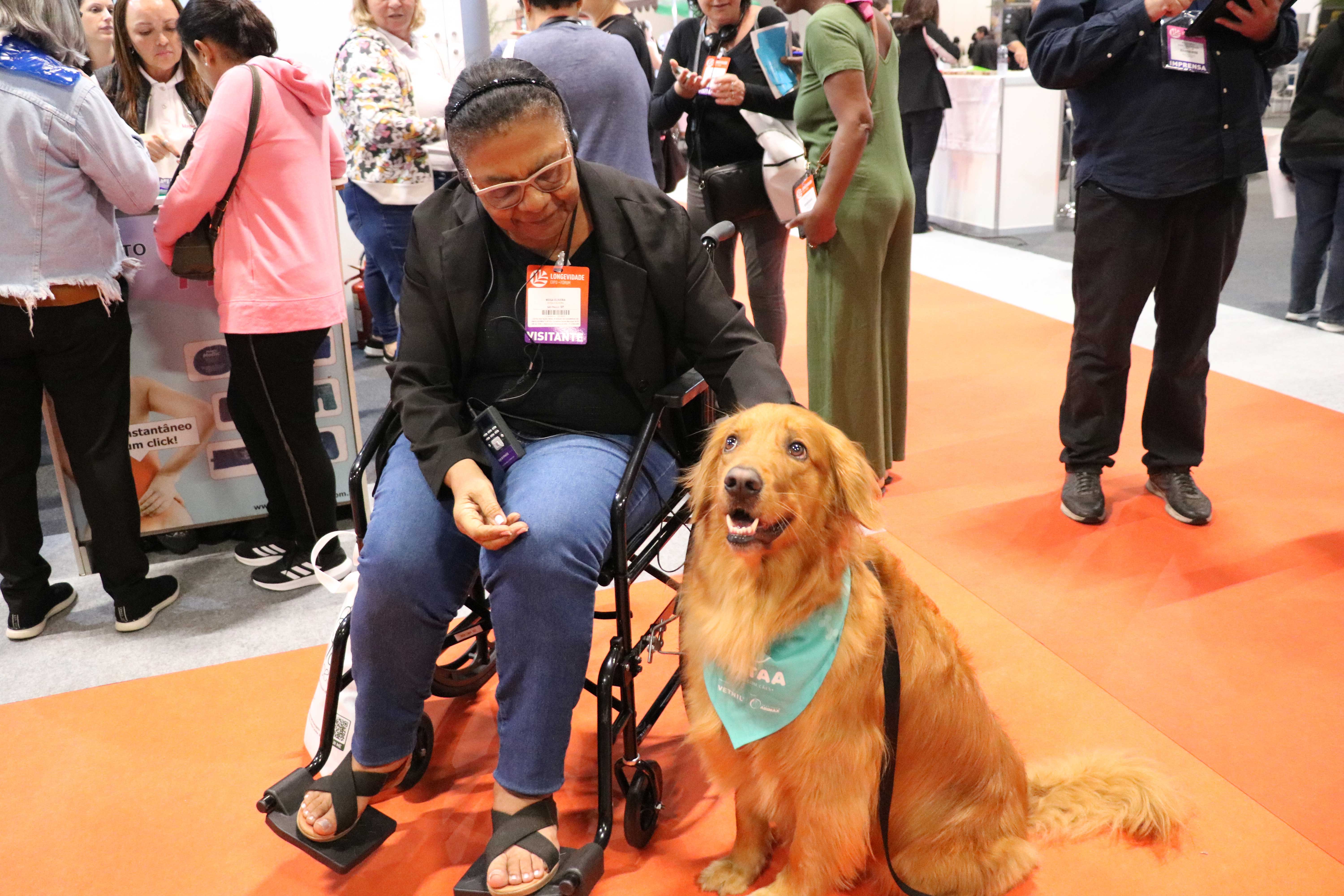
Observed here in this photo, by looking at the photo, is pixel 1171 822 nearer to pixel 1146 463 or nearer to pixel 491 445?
pixel 491 445

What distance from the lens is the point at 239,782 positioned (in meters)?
2.16

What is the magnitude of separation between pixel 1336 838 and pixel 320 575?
2076 millimetres

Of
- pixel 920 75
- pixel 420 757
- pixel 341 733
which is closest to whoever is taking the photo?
pixel 341 733

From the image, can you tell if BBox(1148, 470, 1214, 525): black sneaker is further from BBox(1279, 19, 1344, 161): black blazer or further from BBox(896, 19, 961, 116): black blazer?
BBox(896, 19, 961, 116): black blazer

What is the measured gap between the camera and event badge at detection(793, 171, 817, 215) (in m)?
3.02

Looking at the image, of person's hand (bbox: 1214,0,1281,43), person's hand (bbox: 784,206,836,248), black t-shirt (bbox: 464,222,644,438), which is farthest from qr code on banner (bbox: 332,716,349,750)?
person's hand (bbox: 1214,0,1281,43)

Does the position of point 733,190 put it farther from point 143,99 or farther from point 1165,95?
point 143,99

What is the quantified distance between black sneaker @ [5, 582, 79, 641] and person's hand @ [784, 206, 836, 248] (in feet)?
8.22

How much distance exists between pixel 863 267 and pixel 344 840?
2.16 meters

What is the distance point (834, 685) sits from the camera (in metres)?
1.57

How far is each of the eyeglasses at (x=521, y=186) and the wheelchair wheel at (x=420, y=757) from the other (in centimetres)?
108

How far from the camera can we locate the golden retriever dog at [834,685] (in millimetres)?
1574

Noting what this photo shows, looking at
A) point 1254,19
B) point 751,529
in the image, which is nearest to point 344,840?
point 751,529

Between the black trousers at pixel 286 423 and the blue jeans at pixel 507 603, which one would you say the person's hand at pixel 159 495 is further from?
the blue jeans at pixel 507 603
